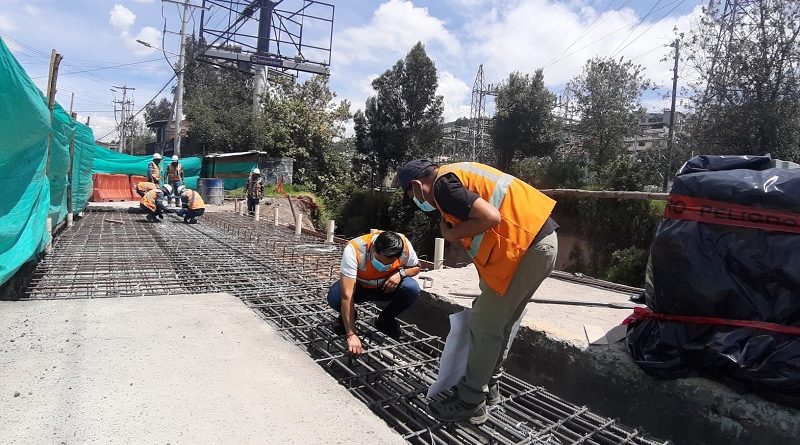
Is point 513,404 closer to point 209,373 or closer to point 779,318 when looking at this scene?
point 779,318

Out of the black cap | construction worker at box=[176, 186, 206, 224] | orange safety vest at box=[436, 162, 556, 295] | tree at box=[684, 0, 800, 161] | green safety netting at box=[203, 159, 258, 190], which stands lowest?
construction worker at box=[176, 186, 206, 224]

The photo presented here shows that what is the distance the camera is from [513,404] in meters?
2.63

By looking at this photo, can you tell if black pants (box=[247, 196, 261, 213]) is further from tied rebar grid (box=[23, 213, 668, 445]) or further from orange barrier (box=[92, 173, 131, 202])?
orange barrier (box=[92, 173, 131, 202])

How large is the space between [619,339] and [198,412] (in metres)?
2.37

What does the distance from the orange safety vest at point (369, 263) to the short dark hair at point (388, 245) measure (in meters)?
0.10

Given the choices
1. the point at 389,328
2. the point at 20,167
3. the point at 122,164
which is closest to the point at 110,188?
the point at 122,164

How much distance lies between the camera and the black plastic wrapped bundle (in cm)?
206

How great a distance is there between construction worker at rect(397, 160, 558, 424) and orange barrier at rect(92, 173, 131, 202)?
55.0 ft

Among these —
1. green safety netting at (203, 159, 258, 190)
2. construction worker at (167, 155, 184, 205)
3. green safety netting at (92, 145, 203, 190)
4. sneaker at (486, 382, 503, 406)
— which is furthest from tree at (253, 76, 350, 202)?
sneaker at (486, 382, 503, 406)

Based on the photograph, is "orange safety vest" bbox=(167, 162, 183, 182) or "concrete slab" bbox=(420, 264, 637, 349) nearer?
"concrete slab" bbox=(420, 264, 637, 349)

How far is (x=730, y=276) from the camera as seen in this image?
2.19 metres

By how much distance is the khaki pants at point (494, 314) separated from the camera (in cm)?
201

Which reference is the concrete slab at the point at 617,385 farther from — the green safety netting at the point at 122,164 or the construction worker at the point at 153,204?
the green safety netting at the point at 122,164

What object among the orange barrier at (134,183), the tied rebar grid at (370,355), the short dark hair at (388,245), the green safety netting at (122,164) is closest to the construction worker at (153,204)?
the tied rebar grid at (370,355)
